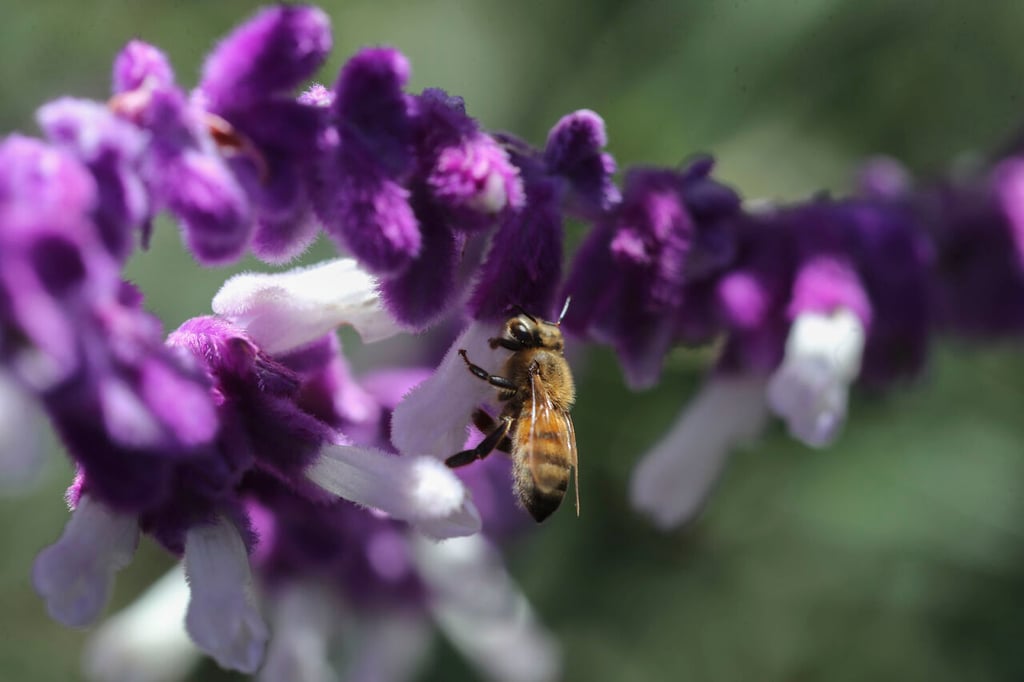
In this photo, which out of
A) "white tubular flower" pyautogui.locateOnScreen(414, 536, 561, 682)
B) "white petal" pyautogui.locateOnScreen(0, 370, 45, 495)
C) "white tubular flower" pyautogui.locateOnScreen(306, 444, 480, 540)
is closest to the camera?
"white petal" pyautogui.locateOnScreen(0, 370, 45, 495)

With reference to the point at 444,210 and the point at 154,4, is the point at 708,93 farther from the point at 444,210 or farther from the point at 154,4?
the point at 444,210

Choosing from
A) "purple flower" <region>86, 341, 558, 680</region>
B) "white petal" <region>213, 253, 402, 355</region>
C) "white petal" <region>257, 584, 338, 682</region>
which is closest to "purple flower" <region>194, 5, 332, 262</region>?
"white petal" <region>213, 253, 402, 355</region>

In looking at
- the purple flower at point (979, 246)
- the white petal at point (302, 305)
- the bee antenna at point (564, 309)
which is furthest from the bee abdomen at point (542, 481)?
the purple flower at point (979, 246)

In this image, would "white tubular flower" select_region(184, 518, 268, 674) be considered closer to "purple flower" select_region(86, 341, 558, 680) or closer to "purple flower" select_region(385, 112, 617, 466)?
"purple flower" select_region(385, 112, 617, 466)

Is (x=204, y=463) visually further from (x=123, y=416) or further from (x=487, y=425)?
(x=487, y=425)

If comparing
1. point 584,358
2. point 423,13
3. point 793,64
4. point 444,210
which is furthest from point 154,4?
point 444,210

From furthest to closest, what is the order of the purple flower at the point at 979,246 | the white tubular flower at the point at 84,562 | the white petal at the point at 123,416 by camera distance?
1. the purple flower at the point at 979,246
2. the white tubular flower at the point at 84,562
3. the white petal at the point at 123,416

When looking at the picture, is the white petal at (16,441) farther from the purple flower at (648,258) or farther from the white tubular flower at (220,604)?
the purple flower at (648,258)
